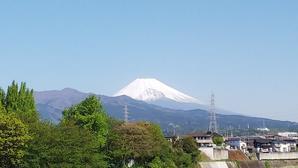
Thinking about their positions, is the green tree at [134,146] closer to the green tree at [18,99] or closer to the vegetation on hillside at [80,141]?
the vegetation on hillside at [80,141]

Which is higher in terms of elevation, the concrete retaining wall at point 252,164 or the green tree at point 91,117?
the green tree at point 91,117

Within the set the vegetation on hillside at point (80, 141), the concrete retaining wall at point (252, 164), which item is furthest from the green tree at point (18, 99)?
the concrete retaining wall at point (252, 164)

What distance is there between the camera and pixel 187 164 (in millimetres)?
46094

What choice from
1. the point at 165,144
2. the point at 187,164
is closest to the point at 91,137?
the point at 165,144

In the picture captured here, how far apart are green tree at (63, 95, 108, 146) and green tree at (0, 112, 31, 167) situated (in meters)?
9.07

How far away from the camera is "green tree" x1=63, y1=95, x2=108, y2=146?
39.4 m

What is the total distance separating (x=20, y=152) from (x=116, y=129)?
40.7ft

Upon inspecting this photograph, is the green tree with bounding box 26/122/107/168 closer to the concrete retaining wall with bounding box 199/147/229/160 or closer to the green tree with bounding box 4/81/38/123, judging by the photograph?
the green tree with bounding box 4/81/38/123

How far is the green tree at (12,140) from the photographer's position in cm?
2917

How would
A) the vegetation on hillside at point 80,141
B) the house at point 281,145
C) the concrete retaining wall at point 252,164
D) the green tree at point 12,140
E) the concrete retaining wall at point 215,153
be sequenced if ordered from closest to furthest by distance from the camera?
the green tree at point 12,140, the vegetation on hillside at point 80,141, the concrete retaining wall at point 252,164, the concrete retaining wall at point 215,153, the house at point 281,145

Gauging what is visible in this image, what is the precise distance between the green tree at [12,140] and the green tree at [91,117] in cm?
907

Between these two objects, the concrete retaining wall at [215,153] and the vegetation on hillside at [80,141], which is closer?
the vegetation on hillside at [80,141]

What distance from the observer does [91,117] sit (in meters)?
39.4

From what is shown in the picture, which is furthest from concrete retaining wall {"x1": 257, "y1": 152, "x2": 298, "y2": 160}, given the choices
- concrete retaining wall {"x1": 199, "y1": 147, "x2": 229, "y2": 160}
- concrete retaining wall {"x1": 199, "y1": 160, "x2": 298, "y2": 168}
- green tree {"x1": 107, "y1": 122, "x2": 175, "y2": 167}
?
green tree {"x1": 107, "y1": 122, "x2": 175, "y2": 167}
